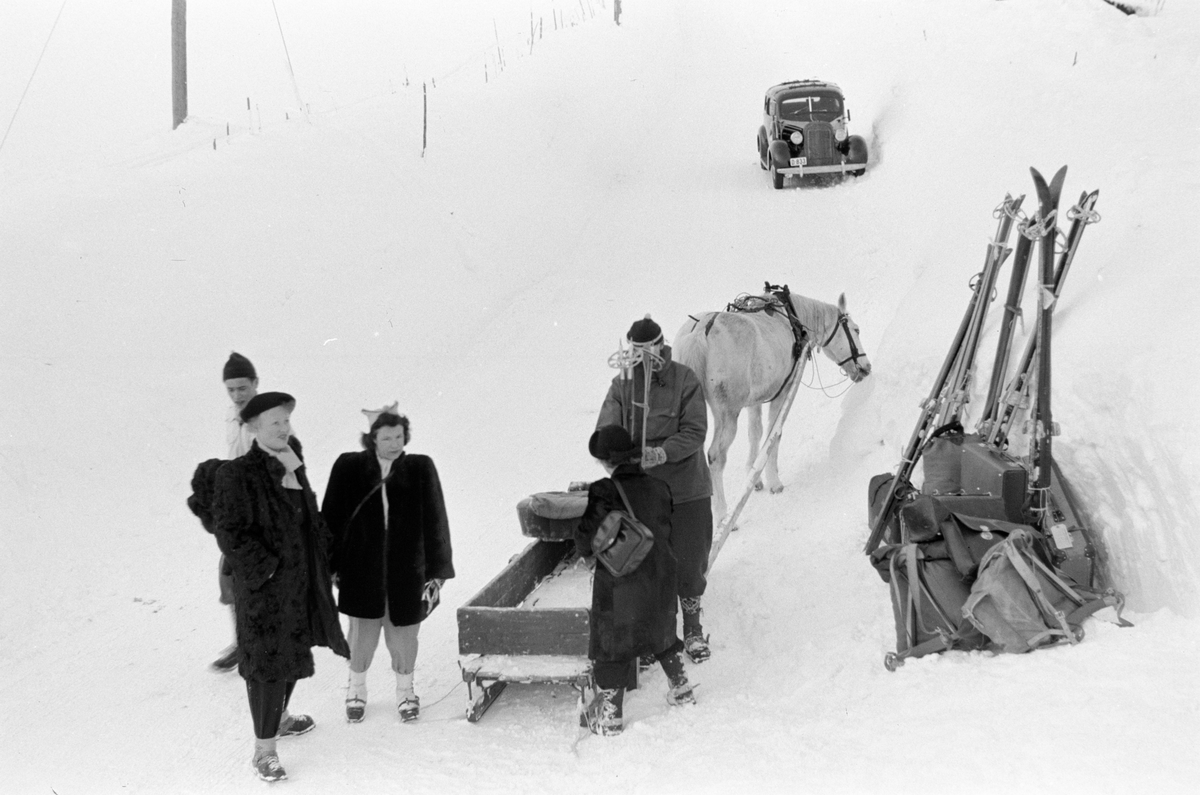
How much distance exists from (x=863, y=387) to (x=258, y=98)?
70.3ft

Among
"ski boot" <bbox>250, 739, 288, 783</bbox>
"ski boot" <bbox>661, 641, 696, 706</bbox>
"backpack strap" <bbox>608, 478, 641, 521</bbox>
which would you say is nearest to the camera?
"ski boot" <bbox>250, 739, 288, 783</bbox>

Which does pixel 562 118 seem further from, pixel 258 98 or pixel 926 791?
pixel 926 791

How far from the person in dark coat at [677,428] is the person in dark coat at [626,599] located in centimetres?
60

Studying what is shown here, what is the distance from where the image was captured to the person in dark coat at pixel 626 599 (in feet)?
13.8

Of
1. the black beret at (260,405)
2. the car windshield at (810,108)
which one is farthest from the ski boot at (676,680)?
the car windshield at (810,108)

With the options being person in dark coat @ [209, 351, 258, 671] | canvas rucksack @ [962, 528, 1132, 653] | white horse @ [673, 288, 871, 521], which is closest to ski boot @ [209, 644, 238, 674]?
person in dark coat @ [209, 351, 258, 671]

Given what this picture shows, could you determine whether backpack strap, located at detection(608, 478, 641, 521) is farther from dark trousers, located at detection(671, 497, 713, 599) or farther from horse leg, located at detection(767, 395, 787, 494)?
horse leg, located at detection(767, 395, 787, 494)

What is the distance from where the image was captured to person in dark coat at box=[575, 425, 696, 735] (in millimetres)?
4207

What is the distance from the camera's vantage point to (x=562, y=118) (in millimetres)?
18766

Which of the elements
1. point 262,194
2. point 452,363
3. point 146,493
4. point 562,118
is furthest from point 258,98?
point 146,493

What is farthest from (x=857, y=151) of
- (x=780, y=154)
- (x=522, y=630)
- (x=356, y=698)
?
(x=356, y=698)

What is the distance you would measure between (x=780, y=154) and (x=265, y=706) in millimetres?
13245

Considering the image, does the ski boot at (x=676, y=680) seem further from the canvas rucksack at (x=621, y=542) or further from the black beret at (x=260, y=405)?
the black beret at (x=260, y=405)

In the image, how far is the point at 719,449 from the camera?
7.07 meters
